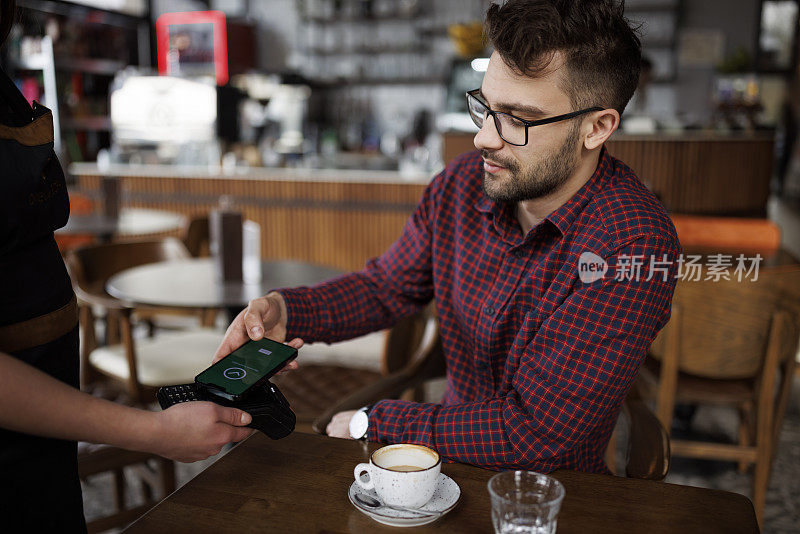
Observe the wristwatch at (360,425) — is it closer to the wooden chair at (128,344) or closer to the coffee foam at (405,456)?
the coffee foam at (405,456)

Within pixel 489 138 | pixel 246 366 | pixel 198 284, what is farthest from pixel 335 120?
pixel 246 366

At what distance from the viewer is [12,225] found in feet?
2.77

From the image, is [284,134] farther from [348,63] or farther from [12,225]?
[12,225]

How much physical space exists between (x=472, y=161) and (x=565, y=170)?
1.06ft

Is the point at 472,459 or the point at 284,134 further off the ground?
the point at 284,134

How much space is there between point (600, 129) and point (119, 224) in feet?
11.3

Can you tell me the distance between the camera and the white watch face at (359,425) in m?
1.18

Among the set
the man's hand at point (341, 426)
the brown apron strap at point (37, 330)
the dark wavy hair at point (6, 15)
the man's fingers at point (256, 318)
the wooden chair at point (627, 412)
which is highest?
the dark wavy hair at point (6, 15)

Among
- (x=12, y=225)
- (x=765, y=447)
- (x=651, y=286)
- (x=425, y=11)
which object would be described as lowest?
(x=765, y=447)

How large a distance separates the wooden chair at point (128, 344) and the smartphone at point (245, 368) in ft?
4.20

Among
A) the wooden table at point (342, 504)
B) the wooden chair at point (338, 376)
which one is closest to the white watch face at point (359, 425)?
the wooden table at point (342, 504)

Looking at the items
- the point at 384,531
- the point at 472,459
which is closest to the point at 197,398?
the point at 384,531

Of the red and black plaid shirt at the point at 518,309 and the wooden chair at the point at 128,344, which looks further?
the wooden chair at the point at 128,344

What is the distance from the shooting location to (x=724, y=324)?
225cm
